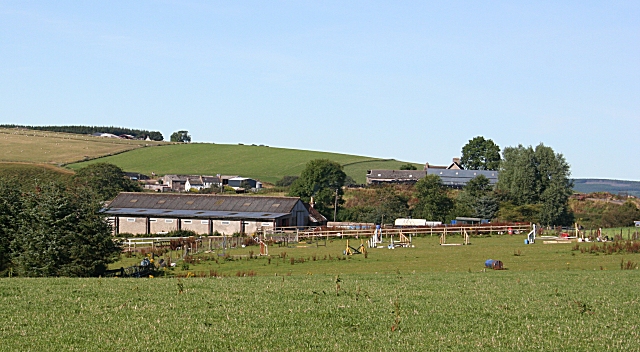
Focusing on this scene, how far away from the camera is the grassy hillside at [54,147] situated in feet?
439

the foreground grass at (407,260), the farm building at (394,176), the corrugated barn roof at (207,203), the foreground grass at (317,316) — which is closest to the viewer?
the foreground grass at (317,316)

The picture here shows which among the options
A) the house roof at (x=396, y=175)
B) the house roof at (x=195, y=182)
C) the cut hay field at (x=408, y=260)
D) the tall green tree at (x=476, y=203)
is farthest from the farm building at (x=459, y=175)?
the cut hay field at (x=408, y=260)

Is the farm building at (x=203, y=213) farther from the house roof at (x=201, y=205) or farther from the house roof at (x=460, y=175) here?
the house roof at (x=460, y=175)

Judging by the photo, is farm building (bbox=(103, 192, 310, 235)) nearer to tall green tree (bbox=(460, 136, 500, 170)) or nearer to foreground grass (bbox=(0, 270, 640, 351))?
foreground grass (bbox=(0, 270, 640, 351))

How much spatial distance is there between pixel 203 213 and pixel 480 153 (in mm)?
86189

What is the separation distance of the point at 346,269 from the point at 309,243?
21.5 metres

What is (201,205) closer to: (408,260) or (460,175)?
(408,260)

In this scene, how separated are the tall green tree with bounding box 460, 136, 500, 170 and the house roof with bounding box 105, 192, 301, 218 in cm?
7797

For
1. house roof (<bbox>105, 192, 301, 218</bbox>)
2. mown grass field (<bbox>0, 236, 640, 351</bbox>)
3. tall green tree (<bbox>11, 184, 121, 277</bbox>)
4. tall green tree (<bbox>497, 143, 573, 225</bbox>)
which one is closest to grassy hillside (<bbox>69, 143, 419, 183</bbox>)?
tall green tree (<bbox>497, 143, 573, 225</bbox>)

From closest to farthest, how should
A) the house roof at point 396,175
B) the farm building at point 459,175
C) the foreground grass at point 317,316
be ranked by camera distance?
the foreground grass at point 317,316
the farm building at point 459,175
the house roof at point 396,175

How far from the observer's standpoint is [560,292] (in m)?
19.5

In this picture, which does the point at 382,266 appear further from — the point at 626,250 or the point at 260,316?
the point at 260,316

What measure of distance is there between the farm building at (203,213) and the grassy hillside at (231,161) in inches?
2110

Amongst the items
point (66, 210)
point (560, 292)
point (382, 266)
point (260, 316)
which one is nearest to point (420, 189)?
point (382, 266)
